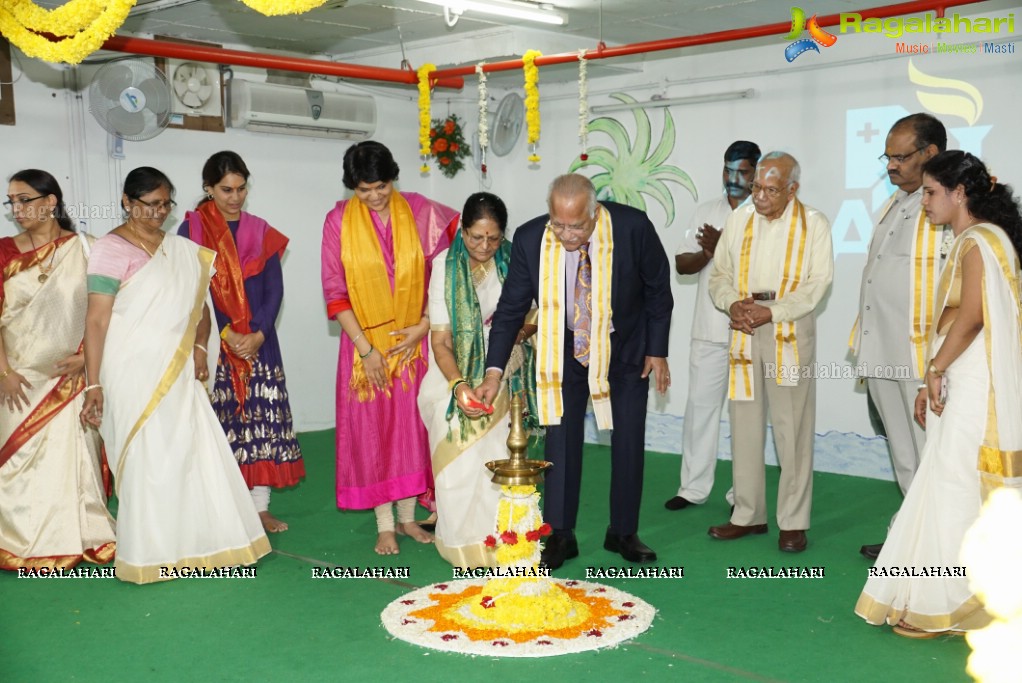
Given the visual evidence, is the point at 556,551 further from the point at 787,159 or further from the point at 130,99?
the point at 130,99

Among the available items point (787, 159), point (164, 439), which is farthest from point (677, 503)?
point (164, 439)

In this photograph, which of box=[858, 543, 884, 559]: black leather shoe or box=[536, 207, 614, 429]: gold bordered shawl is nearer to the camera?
box=[536, 207, 614, 429]: gold bordered shawl

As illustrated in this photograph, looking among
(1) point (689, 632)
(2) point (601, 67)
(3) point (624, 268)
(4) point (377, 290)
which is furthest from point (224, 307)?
(2) point (601, 67)

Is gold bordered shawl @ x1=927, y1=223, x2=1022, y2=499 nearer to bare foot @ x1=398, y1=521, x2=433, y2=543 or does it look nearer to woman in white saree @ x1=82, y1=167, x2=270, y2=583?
bare foot @ x1=398, y1=521, x2=433, y2=543

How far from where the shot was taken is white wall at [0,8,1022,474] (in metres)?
6.41

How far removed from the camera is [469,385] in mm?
4430

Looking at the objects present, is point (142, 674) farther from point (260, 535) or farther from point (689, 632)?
point (689, 632)

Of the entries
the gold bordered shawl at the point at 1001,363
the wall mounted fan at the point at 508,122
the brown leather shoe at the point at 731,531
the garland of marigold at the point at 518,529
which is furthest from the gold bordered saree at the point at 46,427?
the wall mounted fan at the point at 508,122

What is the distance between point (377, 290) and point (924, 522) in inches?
95.3

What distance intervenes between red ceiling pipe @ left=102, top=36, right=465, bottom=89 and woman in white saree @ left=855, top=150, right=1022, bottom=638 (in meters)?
3.77

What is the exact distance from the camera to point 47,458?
4668mm

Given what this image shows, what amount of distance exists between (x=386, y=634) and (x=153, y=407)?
141 cm

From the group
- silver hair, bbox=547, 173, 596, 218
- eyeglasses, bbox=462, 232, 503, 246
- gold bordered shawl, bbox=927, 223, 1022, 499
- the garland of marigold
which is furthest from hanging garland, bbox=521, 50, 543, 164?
gold bordered shawl, bbox=927, 223, 1022, 499

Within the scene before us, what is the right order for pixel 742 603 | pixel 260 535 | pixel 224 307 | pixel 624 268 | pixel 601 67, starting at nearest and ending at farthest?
pixel 742 603, pixel 624 268, pixel 260 535, pixel 224 307, pixel 601 67
